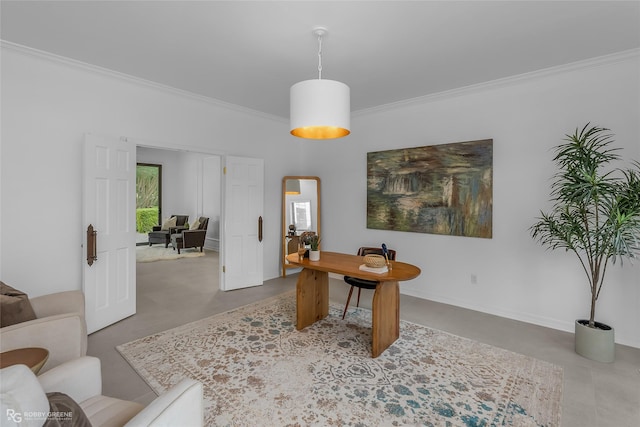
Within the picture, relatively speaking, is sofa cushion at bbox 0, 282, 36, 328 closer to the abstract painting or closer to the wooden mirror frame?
the wooden mirror frame

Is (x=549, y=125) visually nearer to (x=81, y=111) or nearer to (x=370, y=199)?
(x=370, y=199)

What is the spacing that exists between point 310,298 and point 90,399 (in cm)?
215

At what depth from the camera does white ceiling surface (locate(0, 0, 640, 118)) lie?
7.50 feet

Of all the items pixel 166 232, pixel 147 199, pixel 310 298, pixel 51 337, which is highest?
pixel 147 199

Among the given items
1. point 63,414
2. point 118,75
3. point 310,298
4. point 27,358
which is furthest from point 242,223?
point 63,414

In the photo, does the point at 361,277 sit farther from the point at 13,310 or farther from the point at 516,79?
the point at 516,79

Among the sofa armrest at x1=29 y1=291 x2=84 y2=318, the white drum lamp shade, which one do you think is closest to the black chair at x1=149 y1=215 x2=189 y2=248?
the sofa armrest at x1=29 y1=291 x2=84 y2=318

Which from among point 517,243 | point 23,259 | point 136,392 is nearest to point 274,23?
point 136,392

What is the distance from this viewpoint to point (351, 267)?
2920 millimetres

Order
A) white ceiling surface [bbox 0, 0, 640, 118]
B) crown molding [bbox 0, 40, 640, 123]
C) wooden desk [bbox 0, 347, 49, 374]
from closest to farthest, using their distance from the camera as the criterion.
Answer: wooden desk [bbox 0, 347, 49, 374]
white ceiling surface [bbox 0, 0, 640, 118]
crown molding [bbox 0, 40, 640, 123]

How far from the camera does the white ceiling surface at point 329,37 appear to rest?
2287 millimetres

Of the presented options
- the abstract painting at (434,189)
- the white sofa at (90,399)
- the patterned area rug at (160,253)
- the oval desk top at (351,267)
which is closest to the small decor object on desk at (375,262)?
the oval desk top at (351,267)

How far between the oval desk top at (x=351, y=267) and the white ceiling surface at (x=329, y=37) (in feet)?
6.69

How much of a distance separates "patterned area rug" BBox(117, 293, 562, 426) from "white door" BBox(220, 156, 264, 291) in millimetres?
1352
